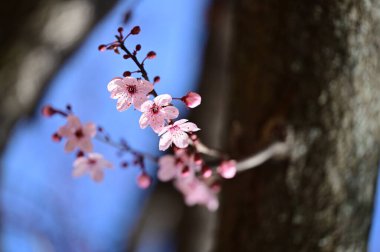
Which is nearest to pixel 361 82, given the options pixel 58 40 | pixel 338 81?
pixel 338 81

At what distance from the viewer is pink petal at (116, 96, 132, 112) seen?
2.64 ft

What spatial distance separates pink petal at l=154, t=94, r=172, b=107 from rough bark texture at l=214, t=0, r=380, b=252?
1.64 ft

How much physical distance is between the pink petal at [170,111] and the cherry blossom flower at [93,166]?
0.45m

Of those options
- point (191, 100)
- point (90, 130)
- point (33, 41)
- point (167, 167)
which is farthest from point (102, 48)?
point (33, 41)

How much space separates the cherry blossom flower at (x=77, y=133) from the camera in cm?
112

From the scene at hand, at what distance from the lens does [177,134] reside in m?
0.88

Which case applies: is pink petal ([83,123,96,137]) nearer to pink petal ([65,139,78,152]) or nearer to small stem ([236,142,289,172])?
pink petal ([65,139,78,152])

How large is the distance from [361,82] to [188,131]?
485mm

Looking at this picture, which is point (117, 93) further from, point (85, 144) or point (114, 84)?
point (85, 144)

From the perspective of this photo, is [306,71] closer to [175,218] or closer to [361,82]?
[361,82]

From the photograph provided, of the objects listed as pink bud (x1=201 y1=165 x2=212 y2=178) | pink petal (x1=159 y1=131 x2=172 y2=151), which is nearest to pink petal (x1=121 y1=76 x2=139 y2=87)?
pink petal (x1=159 y1=131 x2=172 y2=151)

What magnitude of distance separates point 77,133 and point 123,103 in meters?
0.34

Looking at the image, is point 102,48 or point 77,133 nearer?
point 102,48

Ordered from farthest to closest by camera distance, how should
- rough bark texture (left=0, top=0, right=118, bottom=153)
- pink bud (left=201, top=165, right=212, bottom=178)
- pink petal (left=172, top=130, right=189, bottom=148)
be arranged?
rough bark texture (left=0, top=0, right=118, bottom=153)
pink bud (left=201, top=165, right=212, bottom=178)
pink petal (left=172, top=130, right=189, bottom=148)
